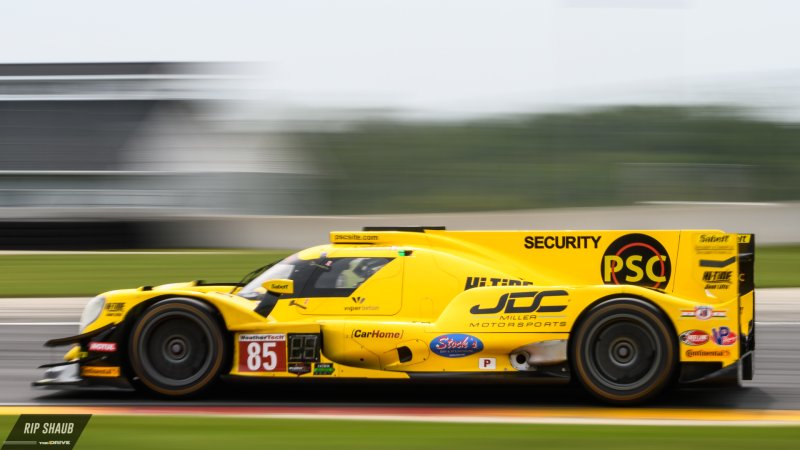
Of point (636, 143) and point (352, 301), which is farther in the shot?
point (636, 143)

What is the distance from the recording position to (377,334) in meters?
6.91

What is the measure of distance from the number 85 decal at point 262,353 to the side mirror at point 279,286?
0.34m

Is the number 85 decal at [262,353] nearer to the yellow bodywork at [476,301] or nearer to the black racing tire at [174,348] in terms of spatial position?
the yellow bodywork at [476,301]

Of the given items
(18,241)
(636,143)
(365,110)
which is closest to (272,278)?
(18,241)

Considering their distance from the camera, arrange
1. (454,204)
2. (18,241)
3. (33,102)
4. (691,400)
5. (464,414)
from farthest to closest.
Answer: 1. (33,102)
2. (454,204)
3. (18,241)
4. (691,400)
5. (464,414)

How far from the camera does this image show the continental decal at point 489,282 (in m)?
7.14

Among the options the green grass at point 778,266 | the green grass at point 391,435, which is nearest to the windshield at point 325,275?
the green grass at point 391,435

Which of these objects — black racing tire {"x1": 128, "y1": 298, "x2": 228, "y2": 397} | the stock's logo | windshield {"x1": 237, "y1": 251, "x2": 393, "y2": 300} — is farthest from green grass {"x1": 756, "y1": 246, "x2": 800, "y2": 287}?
black racing tire {"x1": 128, "y1": 298, "x2": 228, "y2": 397}

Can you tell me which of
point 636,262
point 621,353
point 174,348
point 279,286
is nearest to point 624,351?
point 621,353

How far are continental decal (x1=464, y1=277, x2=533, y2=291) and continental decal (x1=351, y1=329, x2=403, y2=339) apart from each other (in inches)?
24.8

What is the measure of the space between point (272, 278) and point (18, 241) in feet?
62.2

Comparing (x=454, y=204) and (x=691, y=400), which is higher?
(x=454, y=204)

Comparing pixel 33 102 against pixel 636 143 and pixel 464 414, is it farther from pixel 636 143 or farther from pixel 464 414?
pixel 464 414

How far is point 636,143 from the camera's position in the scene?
95.0 ft
